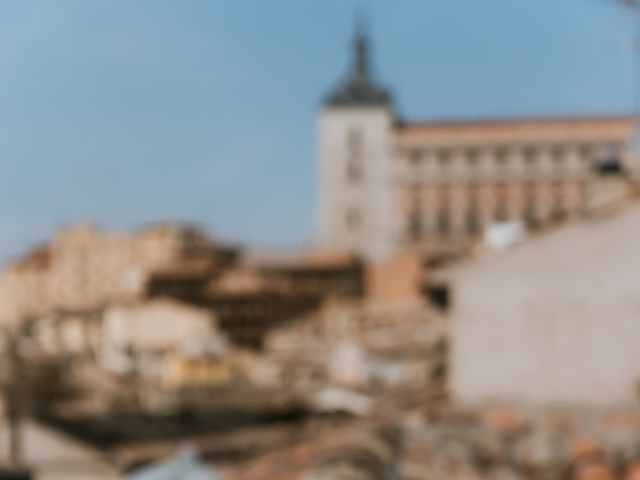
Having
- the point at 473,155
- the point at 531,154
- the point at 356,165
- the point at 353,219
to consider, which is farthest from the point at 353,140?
the point at 531,154

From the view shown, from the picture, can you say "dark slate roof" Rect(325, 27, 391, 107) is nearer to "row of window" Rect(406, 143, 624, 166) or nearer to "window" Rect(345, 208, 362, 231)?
"row of window" Rect(406, 143, 624, 166)

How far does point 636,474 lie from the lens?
481cm

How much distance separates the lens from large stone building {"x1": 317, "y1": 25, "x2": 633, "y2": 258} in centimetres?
7106

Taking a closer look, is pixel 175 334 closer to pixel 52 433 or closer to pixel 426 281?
pixel 426 281

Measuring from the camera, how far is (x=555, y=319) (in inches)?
289

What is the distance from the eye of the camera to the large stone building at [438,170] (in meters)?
71.1

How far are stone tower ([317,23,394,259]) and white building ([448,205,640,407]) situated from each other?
62.6 m

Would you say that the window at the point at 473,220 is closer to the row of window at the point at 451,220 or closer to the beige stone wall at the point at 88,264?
the row of window at the point at 451,220

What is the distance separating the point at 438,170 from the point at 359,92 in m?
5.79

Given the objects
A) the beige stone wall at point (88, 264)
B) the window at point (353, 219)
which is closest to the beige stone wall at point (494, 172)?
the window at point (353, 219)

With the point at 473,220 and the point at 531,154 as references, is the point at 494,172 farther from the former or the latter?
the point at 473,220

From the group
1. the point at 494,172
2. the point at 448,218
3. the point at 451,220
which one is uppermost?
the point at 494,172

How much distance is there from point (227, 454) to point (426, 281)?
352 centimetres

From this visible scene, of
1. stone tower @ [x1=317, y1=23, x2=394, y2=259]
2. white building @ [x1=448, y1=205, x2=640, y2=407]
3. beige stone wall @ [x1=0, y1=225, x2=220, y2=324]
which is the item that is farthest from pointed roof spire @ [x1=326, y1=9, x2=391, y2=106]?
white building @ [x1=448, y1=205, x2=640, y2=407]
